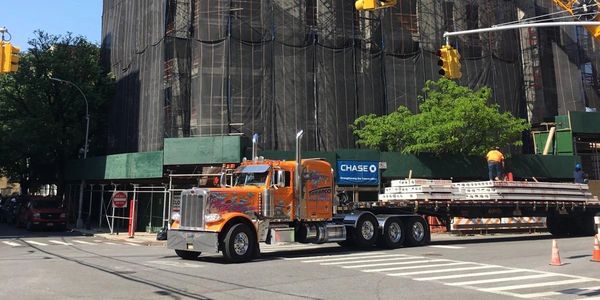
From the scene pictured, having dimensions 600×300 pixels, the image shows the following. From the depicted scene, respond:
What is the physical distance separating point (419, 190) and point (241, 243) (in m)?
7.49

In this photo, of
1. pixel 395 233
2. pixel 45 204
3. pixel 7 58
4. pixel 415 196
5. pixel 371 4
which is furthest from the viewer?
pixel 45 204

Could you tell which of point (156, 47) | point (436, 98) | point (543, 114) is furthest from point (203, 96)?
point (543, 114)

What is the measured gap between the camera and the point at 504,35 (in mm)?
35000

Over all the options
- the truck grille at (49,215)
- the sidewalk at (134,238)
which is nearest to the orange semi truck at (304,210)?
the sidewalk at (134,238)

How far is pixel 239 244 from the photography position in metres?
14.7

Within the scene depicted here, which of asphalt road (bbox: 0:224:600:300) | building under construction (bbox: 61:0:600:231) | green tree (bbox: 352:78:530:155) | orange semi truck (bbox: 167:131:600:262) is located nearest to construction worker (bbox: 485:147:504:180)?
orange semi truck (bbox: 167:131:600:262)

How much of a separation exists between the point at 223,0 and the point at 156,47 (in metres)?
4.93

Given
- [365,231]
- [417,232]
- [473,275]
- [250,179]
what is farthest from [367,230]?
[473,275]

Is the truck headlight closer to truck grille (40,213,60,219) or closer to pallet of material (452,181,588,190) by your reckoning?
pallet of material (452,181,588,190)

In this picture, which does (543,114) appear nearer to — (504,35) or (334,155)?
(504,35)

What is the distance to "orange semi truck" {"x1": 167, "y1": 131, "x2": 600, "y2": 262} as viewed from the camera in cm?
1478

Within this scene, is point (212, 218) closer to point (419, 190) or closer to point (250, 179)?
point (250, 179)

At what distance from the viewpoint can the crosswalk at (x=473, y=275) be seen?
9828mm

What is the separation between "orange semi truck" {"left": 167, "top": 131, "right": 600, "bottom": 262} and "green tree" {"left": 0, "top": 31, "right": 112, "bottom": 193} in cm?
2432
